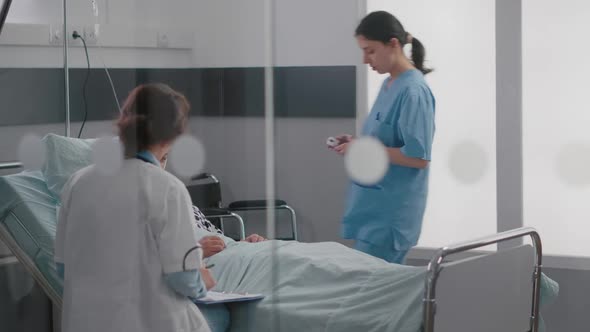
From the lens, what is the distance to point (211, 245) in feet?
6.04

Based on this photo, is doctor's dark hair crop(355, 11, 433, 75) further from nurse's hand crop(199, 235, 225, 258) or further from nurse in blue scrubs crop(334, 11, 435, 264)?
nurse's hand crop(199, 235, 225, 258)

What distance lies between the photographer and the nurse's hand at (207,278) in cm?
183

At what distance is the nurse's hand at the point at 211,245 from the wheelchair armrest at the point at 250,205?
0.26 feet

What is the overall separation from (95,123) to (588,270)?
1.85m

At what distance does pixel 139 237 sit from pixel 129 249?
0.15 feet

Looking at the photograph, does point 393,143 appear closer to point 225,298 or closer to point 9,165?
point 225,298

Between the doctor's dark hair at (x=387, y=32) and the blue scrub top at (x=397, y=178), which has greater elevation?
the doctor's dark hair at (x=387, y=32)

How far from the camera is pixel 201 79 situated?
190cm

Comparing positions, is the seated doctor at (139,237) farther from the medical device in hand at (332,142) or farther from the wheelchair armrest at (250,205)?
the medical device in hand at (332,142)

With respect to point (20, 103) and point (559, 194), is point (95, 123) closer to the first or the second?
point (20, 103)

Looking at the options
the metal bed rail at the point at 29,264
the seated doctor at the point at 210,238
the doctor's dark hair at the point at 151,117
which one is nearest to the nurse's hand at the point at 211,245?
the seated doctor at the point at 210,238

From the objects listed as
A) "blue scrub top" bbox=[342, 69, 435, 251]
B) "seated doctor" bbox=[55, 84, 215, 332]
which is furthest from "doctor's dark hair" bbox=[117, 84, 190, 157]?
"blue scrub top" bbox=[342, 69, 435, 251]

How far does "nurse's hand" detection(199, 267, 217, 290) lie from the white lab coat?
40 mm

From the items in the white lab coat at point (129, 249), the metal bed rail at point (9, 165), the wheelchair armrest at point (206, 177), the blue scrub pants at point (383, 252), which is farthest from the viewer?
the metal bed rail at point (9, 165)
